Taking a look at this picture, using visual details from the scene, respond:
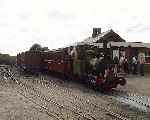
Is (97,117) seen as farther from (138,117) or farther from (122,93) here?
(122,93)

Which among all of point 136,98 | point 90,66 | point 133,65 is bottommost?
point 136,98

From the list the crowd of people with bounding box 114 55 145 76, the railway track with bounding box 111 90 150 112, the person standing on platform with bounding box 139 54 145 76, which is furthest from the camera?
the person standing on platform with bounding box 139 54 145 76

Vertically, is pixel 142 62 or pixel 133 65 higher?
pixel 142 62

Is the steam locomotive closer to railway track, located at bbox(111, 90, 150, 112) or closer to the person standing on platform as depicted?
railway track, located at bbox(111, 90, 150, 112)

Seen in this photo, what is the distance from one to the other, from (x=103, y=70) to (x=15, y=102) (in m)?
5.73

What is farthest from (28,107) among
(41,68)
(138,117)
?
(41,68)

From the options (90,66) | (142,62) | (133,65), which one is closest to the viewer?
(90,66)

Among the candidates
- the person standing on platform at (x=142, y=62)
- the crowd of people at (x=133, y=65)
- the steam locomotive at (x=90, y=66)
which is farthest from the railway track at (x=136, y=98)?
the person standing on platform at (x=142, y=62)

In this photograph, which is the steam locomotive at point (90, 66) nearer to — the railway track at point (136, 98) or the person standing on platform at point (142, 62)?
the railway track at point (136, 98)

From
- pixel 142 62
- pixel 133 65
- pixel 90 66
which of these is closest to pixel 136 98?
pixel 90 66

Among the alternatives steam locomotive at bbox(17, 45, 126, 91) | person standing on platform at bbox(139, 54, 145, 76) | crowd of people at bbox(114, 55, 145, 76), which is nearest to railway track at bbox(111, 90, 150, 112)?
steam locomotive at bbox(17, 45, 126, 91)

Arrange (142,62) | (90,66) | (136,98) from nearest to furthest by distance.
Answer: (136,98)
(90,66)
(142,62)

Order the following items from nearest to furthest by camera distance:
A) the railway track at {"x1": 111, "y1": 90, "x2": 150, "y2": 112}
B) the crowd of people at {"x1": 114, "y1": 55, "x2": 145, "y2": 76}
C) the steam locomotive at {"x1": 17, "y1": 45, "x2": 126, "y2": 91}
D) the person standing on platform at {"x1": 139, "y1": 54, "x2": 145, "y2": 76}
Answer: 1. the railway track at {"x1": 111, "y1": 90, "x2": 150, "y2": 112}
2. the steam locomotive at {"x1": 17, "y1": 45, "x2": 126, "y2": 91}
3. the crowd of people at {"x1": 114, "y1": 55, "x2": 145, "y2": 76}
4. the person standing on platform at {"x1": 139, "y1": 54, "x2": 145, "y2": 76}

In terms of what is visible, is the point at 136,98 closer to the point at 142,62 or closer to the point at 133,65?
the point at 133,65
